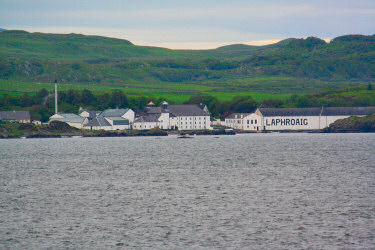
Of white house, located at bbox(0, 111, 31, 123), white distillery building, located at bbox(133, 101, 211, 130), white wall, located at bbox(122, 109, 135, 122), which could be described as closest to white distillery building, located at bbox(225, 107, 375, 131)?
white distillery building, located at bbox(133, 101, 211, 130)

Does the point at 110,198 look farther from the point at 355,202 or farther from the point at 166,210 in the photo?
the point at 355,202

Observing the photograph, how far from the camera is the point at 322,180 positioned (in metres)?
50.8

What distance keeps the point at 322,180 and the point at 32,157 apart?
41316 millimetres

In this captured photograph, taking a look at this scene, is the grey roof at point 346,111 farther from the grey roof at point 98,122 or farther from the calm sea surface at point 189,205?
the calm sea surface at point 189,205

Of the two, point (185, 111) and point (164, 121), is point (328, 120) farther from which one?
point (164, 121)

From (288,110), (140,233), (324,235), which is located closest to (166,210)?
(140,233)

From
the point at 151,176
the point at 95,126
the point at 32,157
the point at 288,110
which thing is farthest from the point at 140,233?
the point at 288,110

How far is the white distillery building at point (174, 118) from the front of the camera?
151750 millimetres

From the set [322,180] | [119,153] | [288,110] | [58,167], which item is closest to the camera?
[322,180]

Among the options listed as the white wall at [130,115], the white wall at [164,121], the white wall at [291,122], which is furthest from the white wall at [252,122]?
the white wall at [130,115]

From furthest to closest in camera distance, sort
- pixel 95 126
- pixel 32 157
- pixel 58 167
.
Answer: pixel 95 126, pixel 32 157, pixel 58 167

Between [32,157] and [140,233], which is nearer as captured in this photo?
[140,233]

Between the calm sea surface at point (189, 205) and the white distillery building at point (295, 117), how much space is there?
88.1m

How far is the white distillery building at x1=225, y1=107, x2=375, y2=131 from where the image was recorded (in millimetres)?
156375
